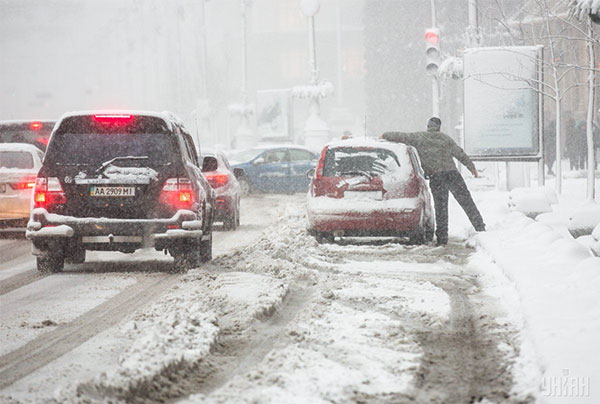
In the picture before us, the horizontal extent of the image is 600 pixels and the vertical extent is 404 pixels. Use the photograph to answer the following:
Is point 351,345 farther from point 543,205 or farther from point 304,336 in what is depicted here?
point 543,205

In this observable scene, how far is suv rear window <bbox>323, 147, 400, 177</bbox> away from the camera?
47.0ft

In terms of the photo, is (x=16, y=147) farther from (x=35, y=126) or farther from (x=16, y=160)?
(x=35, y=126)

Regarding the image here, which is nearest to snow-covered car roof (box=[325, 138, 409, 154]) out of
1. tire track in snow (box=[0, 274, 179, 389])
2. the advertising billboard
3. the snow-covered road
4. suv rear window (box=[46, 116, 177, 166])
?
the snow-covered road

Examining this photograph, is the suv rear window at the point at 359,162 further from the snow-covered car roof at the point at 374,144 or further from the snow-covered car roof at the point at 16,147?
the snow-covered car roof at the point at 16,147

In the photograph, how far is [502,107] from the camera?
2106 centimetres

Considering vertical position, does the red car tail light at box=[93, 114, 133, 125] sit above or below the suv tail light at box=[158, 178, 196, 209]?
above

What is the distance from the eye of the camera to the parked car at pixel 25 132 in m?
19.9

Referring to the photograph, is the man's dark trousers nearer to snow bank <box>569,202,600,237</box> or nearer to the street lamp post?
snow bank <box>569,202,600,237</box>

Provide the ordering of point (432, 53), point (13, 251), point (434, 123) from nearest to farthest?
point (13, 251)
point (434, 123)
point (432, 53)

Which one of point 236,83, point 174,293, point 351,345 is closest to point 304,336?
point 351,345

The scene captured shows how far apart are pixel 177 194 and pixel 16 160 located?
278 inches

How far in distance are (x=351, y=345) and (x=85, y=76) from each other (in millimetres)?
124953

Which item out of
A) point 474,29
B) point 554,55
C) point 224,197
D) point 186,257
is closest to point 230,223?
point 224,197

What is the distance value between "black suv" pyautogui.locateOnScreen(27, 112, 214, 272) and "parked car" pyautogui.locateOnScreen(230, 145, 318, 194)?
1851 centimetres
